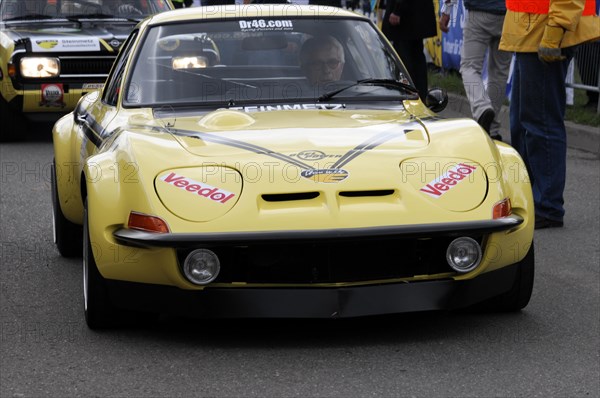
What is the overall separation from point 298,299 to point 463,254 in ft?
2.17

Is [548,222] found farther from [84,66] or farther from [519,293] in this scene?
[84,66]

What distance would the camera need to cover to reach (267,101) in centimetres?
596

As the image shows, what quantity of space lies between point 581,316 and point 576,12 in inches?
101

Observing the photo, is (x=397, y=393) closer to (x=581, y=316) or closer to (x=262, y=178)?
(x=262, y=178)

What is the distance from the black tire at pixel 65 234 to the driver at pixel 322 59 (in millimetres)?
1456

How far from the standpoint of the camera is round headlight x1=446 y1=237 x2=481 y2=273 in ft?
15.6

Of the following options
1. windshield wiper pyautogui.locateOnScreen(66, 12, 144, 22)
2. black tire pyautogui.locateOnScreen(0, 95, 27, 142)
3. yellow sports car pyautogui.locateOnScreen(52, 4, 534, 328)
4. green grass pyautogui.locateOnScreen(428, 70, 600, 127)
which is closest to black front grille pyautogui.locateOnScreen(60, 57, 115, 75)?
black tire pyautogui.locateOnScreen(0, 95, 27, 142)

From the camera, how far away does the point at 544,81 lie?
755cm

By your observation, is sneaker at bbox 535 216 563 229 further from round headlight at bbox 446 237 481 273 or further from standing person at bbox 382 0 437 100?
standing person at bbox 382 0 437 100

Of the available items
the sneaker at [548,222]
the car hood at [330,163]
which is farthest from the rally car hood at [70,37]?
the car hood at [330,163]

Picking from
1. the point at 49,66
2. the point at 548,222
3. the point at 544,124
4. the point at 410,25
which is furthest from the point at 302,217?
the point at 410,25

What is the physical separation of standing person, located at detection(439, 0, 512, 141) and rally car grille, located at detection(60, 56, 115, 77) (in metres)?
3.20

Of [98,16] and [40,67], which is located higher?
[98,16]

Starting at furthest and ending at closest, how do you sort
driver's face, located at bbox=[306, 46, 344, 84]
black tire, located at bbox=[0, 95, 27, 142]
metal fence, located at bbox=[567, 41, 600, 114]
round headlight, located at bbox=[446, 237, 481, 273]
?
metal fence, located at bbox=[567, 41, 600, 114] → black tire, located at bbox=[0, 95, 27, 142] → driver's face, located at bbox=[306, 46, 344, 84] → round headlight, located at bbox=[446, 237, 481, 273]
